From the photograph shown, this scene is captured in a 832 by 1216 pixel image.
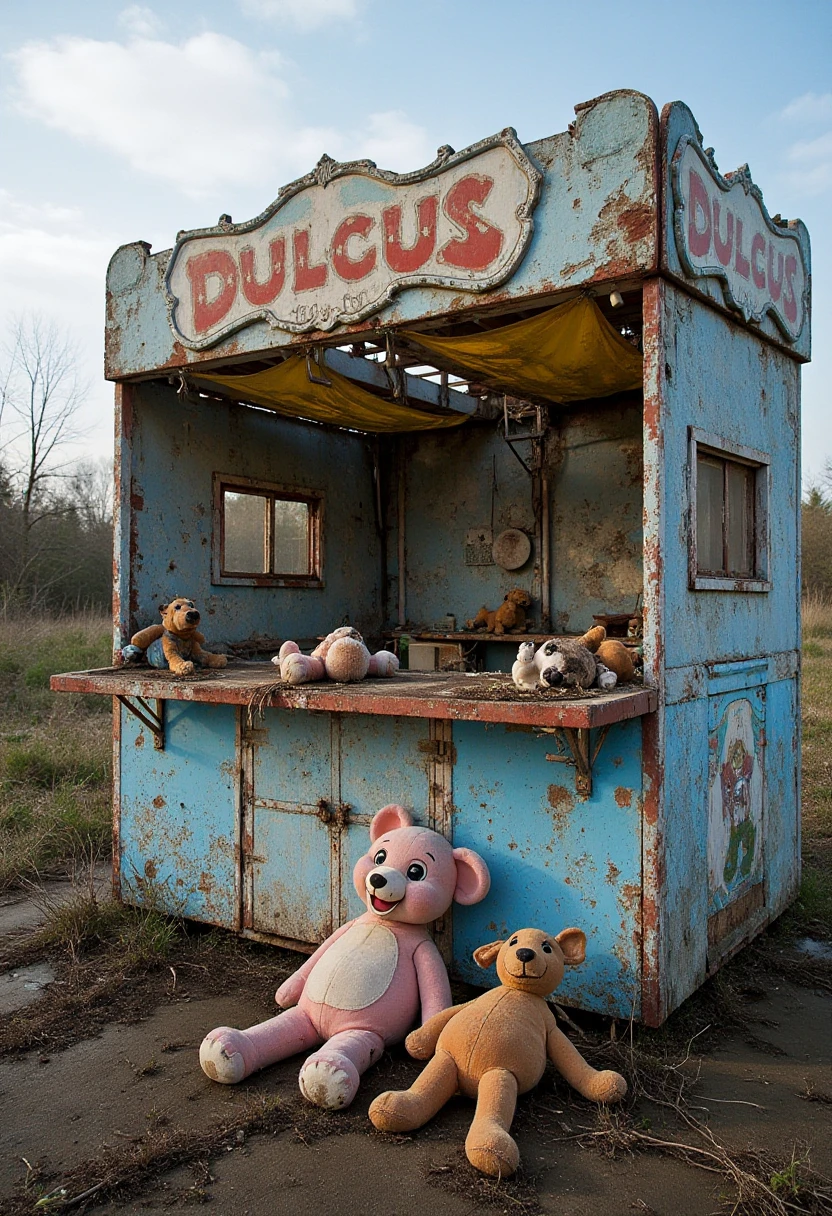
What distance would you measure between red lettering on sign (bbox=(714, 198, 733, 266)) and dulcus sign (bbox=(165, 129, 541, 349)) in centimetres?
105

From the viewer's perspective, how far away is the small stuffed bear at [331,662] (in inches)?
201

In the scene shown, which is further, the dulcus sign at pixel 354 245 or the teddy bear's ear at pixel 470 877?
the dulcus sign at pixel 354 245

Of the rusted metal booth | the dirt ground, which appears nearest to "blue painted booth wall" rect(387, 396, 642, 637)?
the rusted metal booth

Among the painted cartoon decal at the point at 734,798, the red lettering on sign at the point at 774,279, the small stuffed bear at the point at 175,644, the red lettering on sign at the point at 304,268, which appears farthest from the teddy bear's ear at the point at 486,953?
the red lettering on sign at the point at 774,279

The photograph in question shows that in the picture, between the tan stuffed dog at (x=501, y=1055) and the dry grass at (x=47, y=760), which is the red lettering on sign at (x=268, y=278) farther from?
the tan stuffed dog at (x=501, y=1055)

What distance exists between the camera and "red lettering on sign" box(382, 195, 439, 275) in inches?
196

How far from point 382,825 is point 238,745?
4.05ft

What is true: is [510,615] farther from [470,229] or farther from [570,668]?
[470,229]

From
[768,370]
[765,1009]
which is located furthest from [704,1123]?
[768,370]

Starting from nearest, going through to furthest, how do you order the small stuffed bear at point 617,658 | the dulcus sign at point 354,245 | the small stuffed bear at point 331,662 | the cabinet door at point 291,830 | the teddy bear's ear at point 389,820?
the small stuffed bear at point 617,658
the dulcus sign at point 354,245
the teddy bear's ear at point 389,820
the small stuffed bear at point 331,662
the cabinet door at point 291,830

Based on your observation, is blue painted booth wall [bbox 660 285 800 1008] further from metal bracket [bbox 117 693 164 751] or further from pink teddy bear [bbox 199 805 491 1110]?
metal bracket [bbox 117 693 164 751]

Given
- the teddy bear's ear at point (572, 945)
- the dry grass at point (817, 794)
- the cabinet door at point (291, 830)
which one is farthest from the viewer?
the dry grass at point (817, 794)

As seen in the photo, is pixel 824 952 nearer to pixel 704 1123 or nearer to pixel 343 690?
pixel 704 1123

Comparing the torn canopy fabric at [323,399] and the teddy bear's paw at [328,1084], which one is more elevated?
the torn canopy fabric at [323,399]
